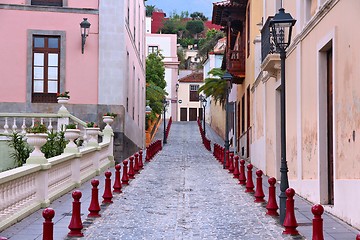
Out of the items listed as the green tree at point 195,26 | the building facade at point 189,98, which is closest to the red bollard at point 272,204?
the building facade at point 189,98

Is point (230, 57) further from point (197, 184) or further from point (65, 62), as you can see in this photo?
point (197, 184)

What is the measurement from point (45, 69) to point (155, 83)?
114ft

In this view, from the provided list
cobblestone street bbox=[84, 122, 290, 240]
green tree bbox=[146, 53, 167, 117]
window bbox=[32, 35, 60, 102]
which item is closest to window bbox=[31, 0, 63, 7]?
window bbox=[32, 35, 60, 102]

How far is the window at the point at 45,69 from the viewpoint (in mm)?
23969

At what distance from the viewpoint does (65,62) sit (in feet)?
79.0

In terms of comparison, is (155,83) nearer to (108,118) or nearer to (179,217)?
(108,118)

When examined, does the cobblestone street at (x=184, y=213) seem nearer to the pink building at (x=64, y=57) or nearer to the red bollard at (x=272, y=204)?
the red bollard at (x=272, y=204)

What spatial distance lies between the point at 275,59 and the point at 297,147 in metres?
3.14

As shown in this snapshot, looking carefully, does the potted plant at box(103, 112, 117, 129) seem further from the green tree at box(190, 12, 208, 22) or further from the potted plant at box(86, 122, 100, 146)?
the green tree at box(190, 12, 208, 22)

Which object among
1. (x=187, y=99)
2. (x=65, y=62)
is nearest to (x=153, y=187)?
(x=65, y=62)

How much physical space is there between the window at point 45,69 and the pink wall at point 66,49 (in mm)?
379

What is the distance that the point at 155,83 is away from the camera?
5844cm

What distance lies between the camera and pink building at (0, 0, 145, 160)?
23891 millimetres

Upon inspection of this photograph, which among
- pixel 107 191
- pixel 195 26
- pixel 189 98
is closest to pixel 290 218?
pixel 107 191
